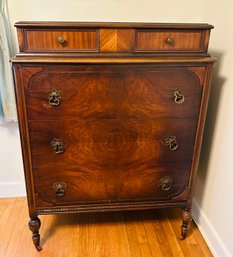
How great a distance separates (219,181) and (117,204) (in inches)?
22.6

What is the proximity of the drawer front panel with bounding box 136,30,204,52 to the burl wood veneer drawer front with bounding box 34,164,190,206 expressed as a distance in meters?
0.58

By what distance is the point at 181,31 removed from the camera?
1.12 metres

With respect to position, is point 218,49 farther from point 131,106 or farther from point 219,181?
point 219,181

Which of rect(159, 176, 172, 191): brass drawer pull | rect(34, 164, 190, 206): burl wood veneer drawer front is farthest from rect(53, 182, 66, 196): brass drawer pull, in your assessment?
rect(159, 176, 172, 191): brass drawer pull

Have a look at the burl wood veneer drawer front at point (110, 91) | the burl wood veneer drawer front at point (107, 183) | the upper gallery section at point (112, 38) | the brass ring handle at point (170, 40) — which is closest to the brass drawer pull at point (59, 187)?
the burl wood veneer drawer front at point (107, 183)

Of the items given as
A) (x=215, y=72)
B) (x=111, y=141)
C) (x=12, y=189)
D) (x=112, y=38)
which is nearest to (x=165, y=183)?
(x=111, y=141)

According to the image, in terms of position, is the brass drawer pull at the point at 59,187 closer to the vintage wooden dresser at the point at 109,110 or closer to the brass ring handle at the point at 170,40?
the vintage wooden dresser at the point at 109,110

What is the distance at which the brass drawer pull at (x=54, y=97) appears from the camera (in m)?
1.11

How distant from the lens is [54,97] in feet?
3.66

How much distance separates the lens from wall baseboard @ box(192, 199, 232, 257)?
4.44ft

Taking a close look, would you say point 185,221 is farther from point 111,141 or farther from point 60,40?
point 60,40

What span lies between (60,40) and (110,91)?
1.00 ft

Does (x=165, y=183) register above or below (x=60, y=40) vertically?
below

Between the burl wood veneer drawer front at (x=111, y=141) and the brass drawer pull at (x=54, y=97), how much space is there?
99mm
